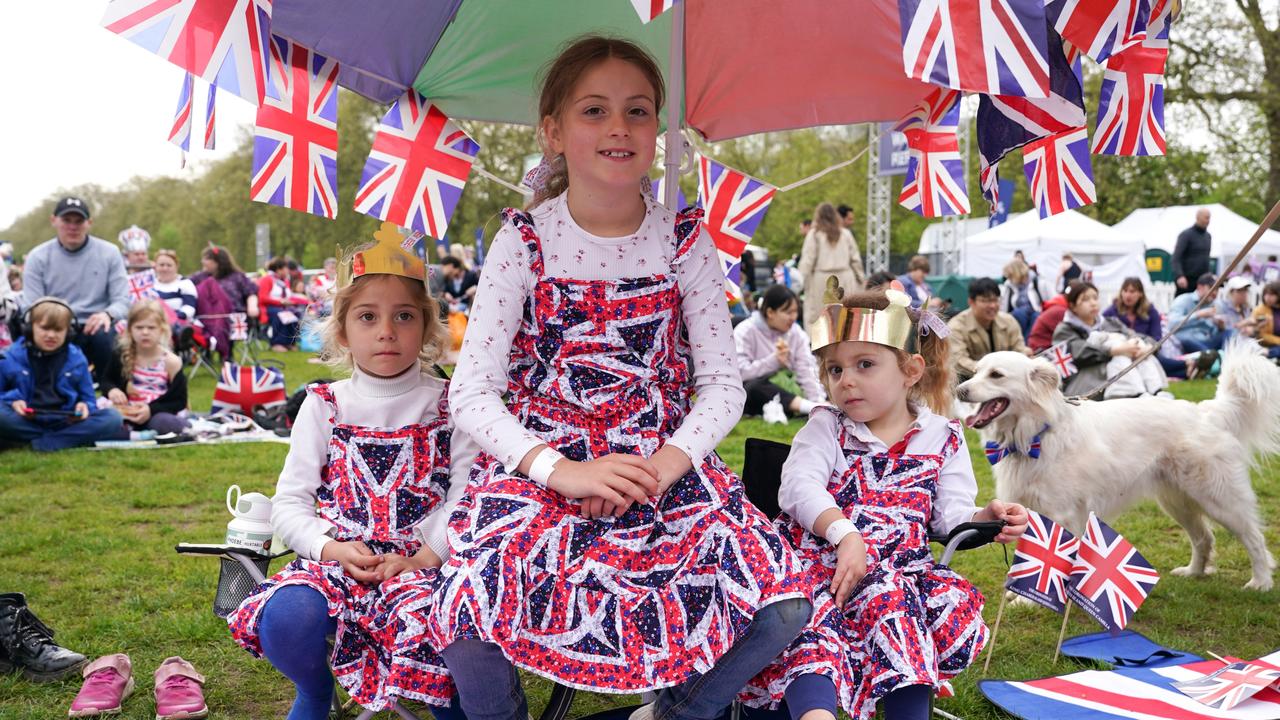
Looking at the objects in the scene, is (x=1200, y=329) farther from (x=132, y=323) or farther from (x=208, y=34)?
(x=208, y=34)

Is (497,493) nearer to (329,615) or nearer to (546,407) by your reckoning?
(546,407)

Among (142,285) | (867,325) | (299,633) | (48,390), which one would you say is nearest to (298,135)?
(299,633)

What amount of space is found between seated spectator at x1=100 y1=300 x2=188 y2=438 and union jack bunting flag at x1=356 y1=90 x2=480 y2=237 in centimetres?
623

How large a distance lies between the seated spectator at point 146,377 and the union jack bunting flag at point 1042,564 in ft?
24.3

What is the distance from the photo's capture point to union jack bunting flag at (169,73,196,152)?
8.59 ft

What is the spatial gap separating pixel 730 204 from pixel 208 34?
220 centimetres

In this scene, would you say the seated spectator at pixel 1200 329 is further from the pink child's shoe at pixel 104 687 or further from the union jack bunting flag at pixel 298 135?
the pink child's shoe at pixel 104 687

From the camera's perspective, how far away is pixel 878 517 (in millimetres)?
2834

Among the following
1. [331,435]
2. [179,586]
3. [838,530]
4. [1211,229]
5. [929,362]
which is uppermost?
[1211,229]

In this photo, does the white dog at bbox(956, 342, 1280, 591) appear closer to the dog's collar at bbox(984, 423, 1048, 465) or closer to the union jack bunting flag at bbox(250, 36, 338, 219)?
the dog's collar at bbox(984, 423, 1048, 465)

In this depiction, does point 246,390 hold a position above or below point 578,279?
below

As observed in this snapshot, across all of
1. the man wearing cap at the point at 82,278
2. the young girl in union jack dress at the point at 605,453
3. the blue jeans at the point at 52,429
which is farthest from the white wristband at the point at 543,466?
the man wearing cap at the point at 82,278

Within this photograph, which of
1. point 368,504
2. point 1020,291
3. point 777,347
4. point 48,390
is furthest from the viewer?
point 1020,291

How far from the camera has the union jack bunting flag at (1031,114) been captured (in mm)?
2457
